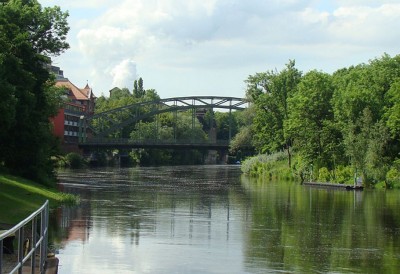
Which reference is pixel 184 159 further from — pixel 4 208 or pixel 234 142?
pixel 4 208

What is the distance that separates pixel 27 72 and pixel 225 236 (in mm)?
22949

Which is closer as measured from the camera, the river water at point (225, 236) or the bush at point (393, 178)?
the river water at point (225, 236)

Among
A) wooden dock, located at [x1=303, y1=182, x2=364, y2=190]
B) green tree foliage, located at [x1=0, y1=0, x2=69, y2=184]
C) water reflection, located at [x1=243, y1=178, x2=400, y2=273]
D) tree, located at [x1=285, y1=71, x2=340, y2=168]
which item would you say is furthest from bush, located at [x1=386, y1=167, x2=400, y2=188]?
green tree foliage, located at [x1=0, y1=0, x2=69, y2=184]

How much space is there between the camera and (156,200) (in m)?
55.3

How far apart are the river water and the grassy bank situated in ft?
4.11

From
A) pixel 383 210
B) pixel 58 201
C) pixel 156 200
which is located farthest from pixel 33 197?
pixel 383 210

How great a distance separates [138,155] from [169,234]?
132417 millimetres

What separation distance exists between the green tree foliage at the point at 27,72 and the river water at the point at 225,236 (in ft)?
16.3

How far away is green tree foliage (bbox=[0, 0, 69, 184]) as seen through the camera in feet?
165

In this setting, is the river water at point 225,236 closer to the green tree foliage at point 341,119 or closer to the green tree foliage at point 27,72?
the green tree foliage at point 27,72

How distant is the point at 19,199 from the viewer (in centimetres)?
3897

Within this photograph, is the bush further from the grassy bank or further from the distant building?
the distant building

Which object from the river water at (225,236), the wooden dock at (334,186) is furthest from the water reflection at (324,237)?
the wooden dock at (334,186)

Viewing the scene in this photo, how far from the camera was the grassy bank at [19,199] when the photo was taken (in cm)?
3338
